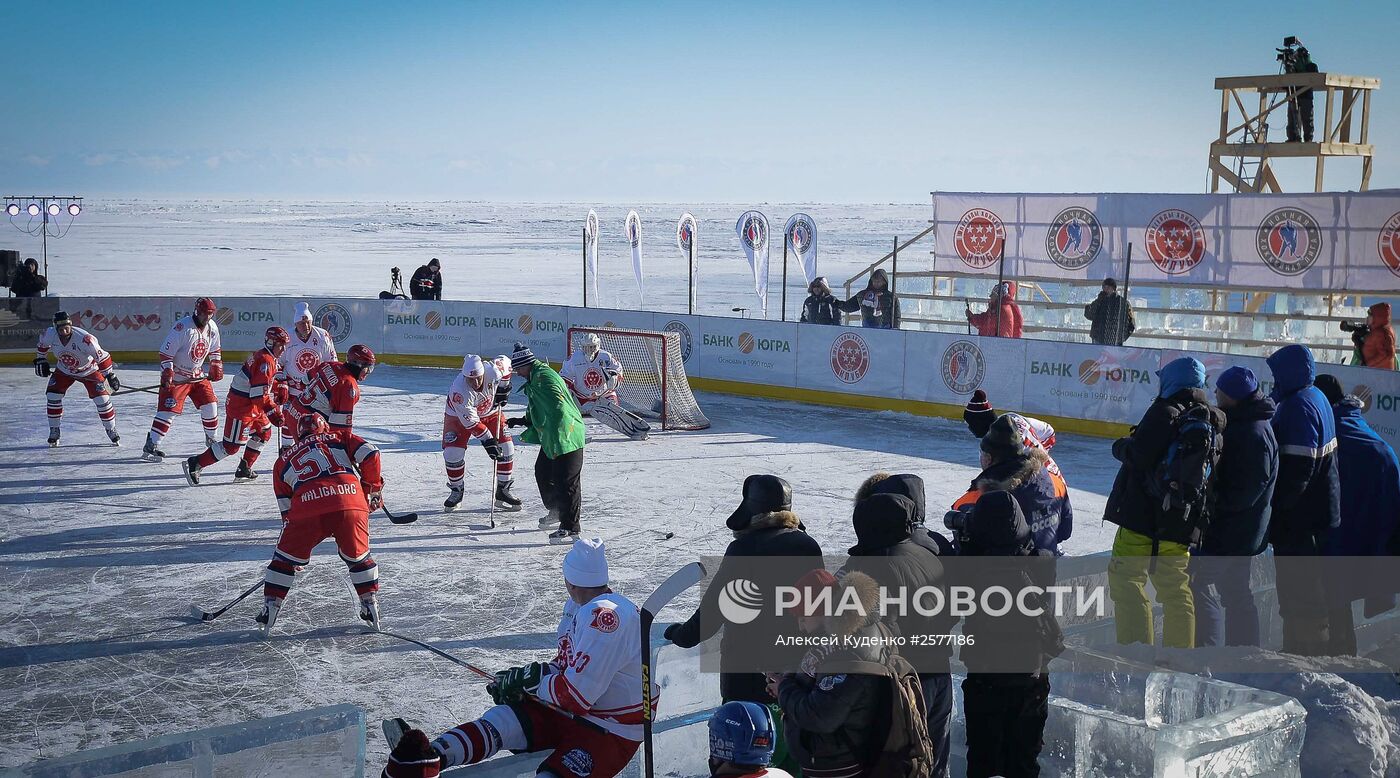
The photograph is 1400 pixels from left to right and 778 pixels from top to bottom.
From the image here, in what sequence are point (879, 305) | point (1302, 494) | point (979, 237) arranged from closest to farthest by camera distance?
1. point (1302, 494)
2. point (879, 305)
3. point (979, 237)

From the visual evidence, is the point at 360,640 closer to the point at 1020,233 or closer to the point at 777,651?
the point at 777,651

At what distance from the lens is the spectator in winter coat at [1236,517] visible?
545 cm

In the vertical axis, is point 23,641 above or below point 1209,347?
below

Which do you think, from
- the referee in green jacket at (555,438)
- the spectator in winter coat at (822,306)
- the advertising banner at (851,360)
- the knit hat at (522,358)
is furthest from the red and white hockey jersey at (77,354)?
the spectator in winter coat at (822,306)

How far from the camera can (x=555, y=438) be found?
9.05 m

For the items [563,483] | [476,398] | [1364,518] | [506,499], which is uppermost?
[476,398]

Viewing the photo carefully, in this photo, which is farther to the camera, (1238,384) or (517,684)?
(1238,384)

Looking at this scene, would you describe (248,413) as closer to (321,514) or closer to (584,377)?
(584,377)

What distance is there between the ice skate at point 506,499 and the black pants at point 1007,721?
257 inches

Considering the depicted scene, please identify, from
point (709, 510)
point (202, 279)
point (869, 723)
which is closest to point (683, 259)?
point (202, 279)

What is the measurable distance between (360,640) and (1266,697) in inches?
197

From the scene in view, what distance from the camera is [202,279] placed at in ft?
130

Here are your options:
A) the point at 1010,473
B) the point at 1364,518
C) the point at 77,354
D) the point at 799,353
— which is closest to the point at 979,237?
the point at 799,353

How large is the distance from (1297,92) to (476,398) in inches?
641
